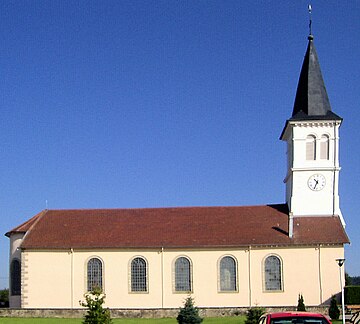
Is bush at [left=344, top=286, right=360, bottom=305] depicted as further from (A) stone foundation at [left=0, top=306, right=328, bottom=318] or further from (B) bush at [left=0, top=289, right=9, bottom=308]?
(B) bush at [left=0, top=289, right=9, bottom=308]

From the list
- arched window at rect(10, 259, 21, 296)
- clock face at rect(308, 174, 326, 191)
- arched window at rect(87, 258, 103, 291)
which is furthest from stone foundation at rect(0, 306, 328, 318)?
clock face at rect(308, 174, 326, 191)

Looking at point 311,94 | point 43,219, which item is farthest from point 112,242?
point 311,94

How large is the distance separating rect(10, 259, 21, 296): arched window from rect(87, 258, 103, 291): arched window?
6263 mm

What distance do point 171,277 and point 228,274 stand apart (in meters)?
4.37

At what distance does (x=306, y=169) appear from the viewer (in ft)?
176

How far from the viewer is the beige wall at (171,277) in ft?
165

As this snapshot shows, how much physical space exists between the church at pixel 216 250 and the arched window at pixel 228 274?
77mm

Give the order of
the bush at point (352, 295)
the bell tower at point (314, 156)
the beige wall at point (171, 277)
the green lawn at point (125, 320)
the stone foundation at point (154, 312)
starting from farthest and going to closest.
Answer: the bell tower at point (314, 156) < the beige wall at point (171, 277) < the bush at point (352, 295) < the stone foundation at point (154, 312) < the green lawn at point (125, 320)

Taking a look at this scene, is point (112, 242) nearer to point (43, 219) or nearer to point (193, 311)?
point (43, 219)

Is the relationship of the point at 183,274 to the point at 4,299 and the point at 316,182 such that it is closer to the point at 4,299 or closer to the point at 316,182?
the point at 316,182

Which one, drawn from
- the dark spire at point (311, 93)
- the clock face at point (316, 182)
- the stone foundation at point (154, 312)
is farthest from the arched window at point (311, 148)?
the stone foundation at point (154, 312)

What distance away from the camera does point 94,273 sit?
52219 mm

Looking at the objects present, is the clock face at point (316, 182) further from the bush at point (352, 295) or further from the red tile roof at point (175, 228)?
the bush at point (352, 295)

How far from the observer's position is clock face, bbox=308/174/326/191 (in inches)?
2101
